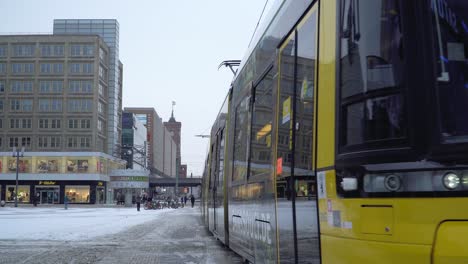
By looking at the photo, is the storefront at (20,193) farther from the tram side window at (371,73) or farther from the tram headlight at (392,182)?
the tram headlight at (392,182)

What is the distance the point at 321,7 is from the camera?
4238 mm

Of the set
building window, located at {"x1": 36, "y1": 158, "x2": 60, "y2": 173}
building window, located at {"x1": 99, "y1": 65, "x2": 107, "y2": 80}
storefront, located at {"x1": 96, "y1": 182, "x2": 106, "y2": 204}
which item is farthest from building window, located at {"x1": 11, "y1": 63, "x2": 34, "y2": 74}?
storefront, located at {"x1": 96, "y1": 182, "x2": 106, "y2": 204}

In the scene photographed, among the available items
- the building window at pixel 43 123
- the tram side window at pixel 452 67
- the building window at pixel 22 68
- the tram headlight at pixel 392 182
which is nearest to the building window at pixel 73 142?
the building window at pixel 43 123

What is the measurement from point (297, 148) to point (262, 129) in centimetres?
180

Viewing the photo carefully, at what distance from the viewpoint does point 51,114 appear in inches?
3386

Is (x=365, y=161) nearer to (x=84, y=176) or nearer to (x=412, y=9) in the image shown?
(x=412, y=9)

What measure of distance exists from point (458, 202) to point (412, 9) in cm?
110

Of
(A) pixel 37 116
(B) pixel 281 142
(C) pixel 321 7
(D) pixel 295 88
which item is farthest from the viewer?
(A) pixel 37 116

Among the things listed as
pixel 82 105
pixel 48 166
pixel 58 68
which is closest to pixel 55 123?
pixel 82 105

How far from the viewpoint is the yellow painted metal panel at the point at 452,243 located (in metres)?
2.91

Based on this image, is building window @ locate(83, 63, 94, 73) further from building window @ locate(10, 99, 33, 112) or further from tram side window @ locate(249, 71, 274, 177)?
tram side window @ locate(249, 71, 274, 177)

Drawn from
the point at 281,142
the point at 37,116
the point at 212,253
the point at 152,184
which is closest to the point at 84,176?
the point at 37,116

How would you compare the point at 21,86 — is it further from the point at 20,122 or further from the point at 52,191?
the point at 52,191

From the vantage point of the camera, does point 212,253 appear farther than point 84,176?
No
